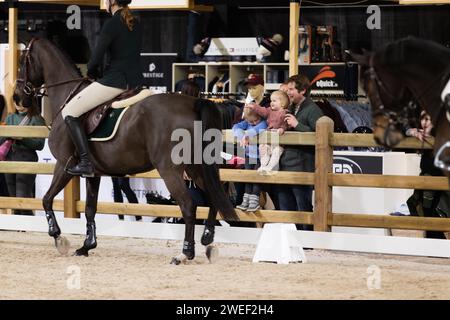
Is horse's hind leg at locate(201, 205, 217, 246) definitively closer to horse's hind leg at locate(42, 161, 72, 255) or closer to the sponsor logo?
horse's hind leg at locate(42, 161, 72, 255)

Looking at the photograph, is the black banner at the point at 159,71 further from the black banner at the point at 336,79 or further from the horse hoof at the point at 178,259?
the horse hoof at the point at 178,259

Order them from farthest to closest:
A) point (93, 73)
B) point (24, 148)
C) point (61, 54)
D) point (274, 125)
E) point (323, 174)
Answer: point (24, 148) < point (274, 125) < point (61, 54) < point (323, 174) < point (93, 73)

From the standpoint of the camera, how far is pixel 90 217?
11.3m

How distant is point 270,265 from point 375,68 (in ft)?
9.41

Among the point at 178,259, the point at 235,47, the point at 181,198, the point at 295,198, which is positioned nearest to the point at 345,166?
the point at 295,198

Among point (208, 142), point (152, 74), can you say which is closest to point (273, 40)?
point (152, 74)

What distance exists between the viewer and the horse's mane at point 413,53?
320 inches

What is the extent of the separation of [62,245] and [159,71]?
7408mm

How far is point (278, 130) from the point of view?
454 inches

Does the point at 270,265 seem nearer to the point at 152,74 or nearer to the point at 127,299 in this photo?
the point at 127,299

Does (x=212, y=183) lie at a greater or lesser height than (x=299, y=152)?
lesser

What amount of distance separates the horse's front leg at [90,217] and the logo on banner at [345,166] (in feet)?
9.13

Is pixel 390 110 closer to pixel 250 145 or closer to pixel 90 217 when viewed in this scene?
pixel 250 145

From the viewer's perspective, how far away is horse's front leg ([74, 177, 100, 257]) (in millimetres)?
11062
